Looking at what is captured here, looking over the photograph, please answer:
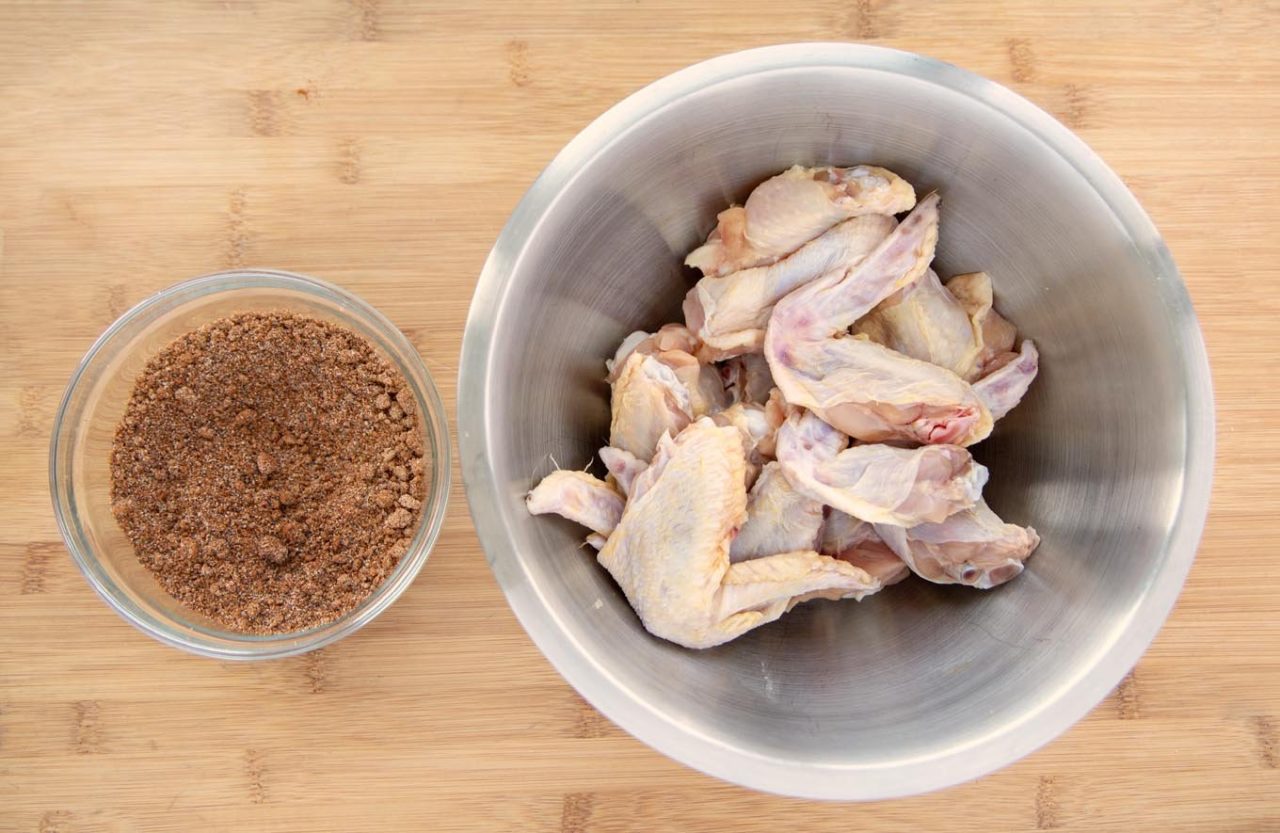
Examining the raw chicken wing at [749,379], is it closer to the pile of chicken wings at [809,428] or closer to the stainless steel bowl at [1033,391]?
the pile of chicken wings at [809,428]

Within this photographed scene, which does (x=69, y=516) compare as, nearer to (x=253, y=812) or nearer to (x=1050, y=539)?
(x=253, y=812)

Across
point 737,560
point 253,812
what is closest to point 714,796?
point 737,560

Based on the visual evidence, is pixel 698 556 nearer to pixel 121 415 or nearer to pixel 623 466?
pixel 623 466

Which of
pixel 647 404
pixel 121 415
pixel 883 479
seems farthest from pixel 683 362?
pixel 121 415

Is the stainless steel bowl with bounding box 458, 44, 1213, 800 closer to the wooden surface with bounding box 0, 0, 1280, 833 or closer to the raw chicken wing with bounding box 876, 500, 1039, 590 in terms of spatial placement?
the raw chicken wing with bounding box 876, 500, 1039, 590

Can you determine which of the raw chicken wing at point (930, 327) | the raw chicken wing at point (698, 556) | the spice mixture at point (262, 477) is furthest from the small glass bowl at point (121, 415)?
the raw chicken wing at point (930, 327)

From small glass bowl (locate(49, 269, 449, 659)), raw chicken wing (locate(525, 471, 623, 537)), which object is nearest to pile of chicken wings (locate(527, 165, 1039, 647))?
raw chicken wing (locate(525, 471, 623, 537))
